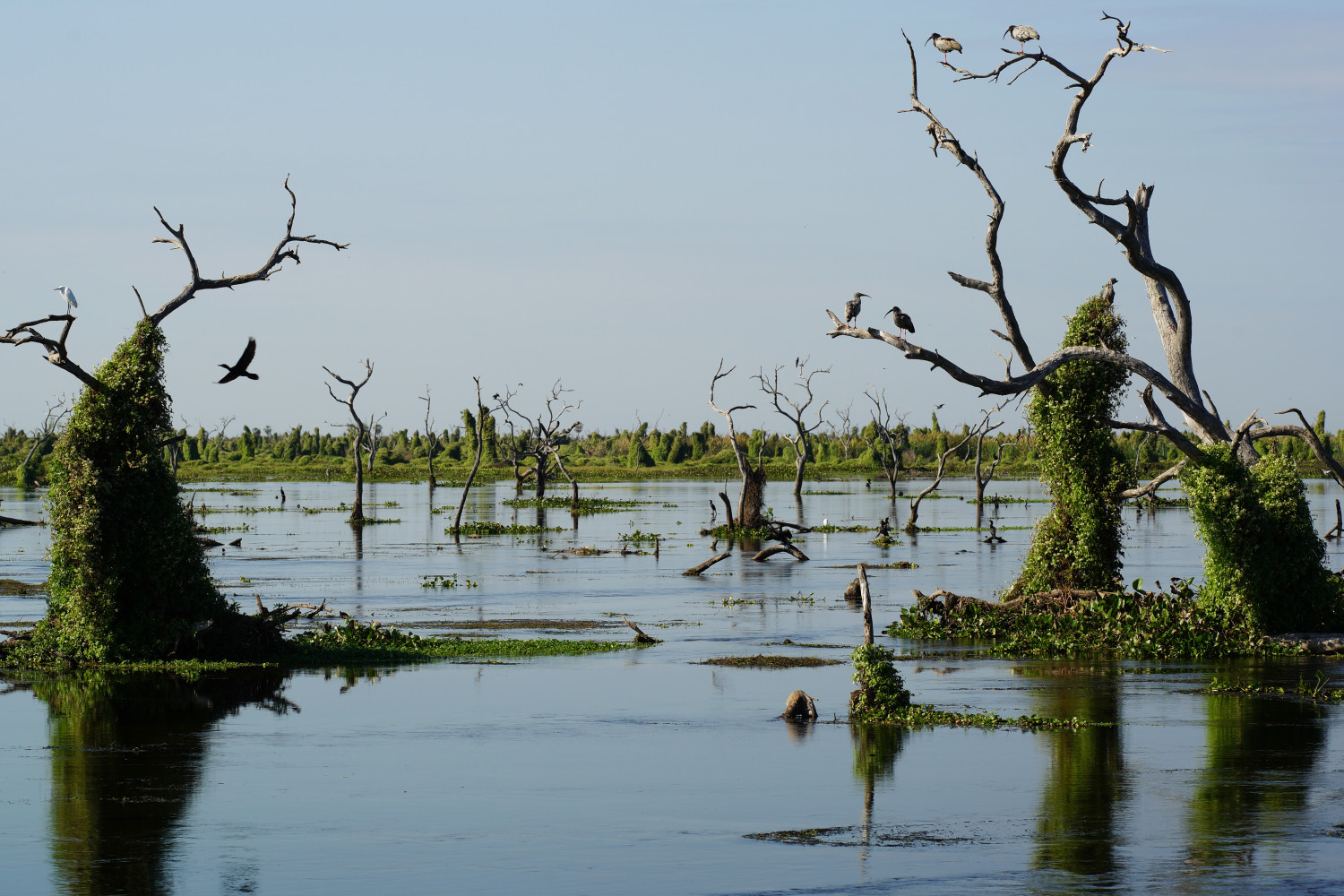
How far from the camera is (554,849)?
42.2ft

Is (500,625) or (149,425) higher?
(149,425)

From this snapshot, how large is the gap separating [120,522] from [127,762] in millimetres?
6431

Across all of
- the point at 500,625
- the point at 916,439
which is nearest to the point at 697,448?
the point at 916,439

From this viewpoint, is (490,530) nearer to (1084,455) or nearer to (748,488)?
(748,488)

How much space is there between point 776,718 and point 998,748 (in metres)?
3.20

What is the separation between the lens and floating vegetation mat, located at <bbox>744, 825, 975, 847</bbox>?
1290cm

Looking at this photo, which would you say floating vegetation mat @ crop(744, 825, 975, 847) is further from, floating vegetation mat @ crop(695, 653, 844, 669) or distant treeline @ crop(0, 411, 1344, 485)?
distant treeline @ crop(0, 411, 1344, 485)

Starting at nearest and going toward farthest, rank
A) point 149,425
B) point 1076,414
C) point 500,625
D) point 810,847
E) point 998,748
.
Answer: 1. point 810,847
2. point 998,748
3. point 149,425
4. point 1076,414
5. point 500,625

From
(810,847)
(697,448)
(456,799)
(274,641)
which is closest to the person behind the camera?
(810,847)

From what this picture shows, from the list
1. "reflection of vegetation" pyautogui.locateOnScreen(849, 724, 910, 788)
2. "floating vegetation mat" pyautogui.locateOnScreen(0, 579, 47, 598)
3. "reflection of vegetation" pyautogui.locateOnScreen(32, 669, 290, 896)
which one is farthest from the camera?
"floating vegetation mat" pyautogui.locateOnScreen(0, 579, 47, 598)

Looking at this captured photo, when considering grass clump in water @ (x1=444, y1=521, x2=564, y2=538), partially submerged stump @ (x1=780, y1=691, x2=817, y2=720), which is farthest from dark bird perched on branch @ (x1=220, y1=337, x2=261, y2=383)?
grass clump in water @ (x1=444, y1=521, x2=564, y2=538)

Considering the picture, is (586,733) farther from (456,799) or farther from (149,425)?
(149,425)

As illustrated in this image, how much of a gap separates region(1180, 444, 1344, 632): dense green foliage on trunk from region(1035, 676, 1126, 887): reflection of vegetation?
480cm

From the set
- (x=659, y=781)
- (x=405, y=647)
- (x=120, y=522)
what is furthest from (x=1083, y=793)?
(x=120, y=522)
